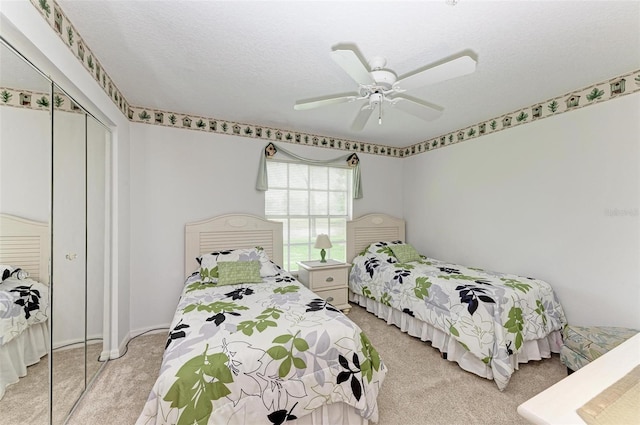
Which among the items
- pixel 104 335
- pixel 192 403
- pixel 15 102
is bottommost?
pixel 104 335

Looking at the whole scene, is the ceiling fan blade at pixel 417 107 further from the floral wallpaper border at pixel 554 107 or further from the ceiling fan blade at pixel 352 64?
the floral wallpaper border at pixel 554 107

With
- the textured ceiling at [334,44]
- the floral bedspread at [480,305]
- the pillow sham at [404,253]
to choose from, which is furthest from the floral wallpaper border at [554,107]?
the floral bedspread at [480,305]

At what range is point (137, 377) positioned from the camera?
2.15m

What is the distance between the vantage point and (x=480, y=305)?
2.26 meters

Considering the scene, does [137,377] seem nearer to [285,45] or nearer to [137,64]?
[137,64]

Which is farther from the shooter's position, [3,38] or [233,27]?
[233,27]

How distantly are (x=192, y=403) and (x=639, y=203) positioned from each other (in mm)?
3475

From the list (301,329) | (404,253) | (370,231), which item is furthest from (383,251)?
(301,329)

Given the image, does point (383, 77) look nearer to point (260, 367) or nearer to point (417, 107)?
point (417, 107)

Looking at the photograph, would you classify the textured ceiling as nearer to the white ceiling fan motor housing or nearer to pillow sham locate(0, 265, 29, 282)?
the white ceiling fan motor housing

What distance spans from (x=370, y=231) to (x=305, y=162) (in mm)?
1488

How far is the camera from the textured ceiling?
149 centimetres

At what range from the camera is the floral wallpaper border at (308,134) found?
1.65 m

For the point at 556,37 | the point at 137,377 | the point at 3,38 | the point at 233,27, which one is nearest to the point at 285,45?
the point at 233,27
